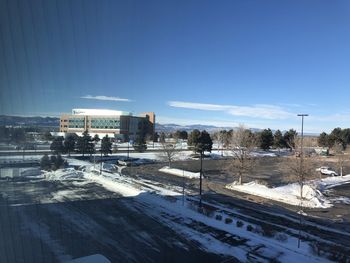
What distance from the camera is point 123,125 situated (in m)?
71.0

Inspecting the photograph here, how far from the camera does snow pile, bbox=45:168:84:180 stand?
2864 cm

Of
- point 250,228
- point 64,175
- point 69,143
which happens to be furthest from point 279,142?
point 250,228

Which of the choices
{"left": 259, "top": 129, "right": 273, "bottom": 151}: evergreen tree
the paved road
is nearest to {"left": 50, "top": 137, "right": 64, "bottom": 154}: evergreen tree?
the paved road

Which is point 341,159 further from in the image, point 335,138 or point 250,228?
point 335,138

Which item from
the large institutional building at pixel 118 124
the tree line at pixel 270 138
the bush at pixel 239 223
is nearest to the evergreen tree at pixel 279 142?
the tree line at pixel 270 138

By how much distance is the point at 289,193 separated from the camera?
2539 centimetres

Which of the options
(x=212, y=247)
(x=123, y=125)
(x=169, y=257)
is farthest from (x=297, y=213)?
(x=123, y=125)

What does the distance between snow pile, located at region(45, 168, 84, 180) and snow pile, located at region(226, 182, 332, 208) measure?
13.8 meters

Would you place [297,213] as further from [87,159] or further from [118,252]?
[87,159]

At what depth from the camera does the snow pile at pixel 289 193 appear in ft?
75.8

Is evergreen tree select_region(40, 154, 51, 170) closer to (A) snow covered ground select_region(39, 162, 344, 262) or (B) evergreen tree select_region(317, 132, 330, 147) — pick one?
(A) snow covered ground select_region(39, 162, 344, 262)

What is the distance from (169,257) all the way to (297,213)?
11.2 metres

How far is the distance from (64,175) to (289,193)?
63.6ft

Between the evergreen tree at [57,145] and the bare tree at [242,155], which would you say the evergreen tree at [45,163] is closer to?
the evergreen tree at [57,145]
